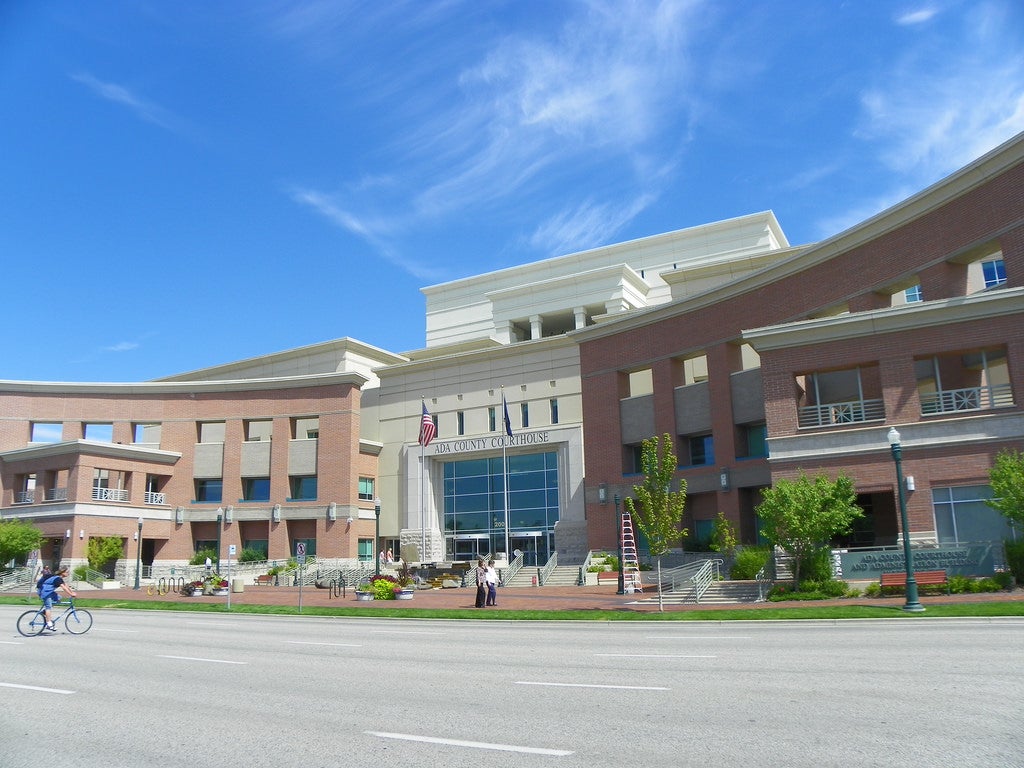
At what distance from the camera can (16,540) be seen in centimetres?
4962

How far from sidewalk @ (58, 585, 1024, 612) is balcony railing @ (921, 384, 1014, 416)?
764cm

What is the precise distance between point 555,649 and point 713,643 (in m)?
3.20

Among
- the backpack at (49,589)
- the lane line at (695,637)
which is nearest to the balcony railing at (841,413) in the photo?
the lane line at (695,637)

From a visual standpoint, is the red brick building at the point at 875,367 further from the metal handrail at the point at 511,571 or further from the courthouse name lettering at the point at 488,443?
the courthouse name lettering at the point at 488,443

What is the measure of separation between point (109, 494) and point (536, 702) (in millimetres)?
52893

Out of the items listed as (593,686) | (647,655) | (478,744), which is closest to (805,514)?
(647,655)

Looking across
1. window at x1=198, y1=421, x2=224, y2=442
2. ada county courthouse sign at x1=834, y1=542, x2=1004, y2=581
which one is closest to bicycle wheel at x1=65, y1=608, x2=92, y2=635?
ada county courthouse sign at x1=834, y1=542, x2=1004, y2=581

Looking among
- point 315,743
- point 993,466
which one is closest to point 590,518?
point 993,466

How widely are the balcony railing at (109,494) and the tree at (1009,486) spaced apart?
169 feet

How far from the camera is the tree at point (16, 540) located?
1941 inches

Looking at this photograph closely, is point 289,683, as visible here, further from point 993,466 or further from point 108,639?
point 993,466

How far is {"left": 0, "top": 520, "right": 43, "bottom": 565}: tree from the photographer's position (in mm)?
49312

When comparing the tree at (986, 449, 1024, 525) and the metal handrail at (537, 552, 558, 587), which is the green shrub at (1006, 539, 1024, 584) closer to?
the tree at (986, 449, 1024, 525)

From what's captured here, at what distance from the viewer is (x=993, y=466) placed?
1084 inches
